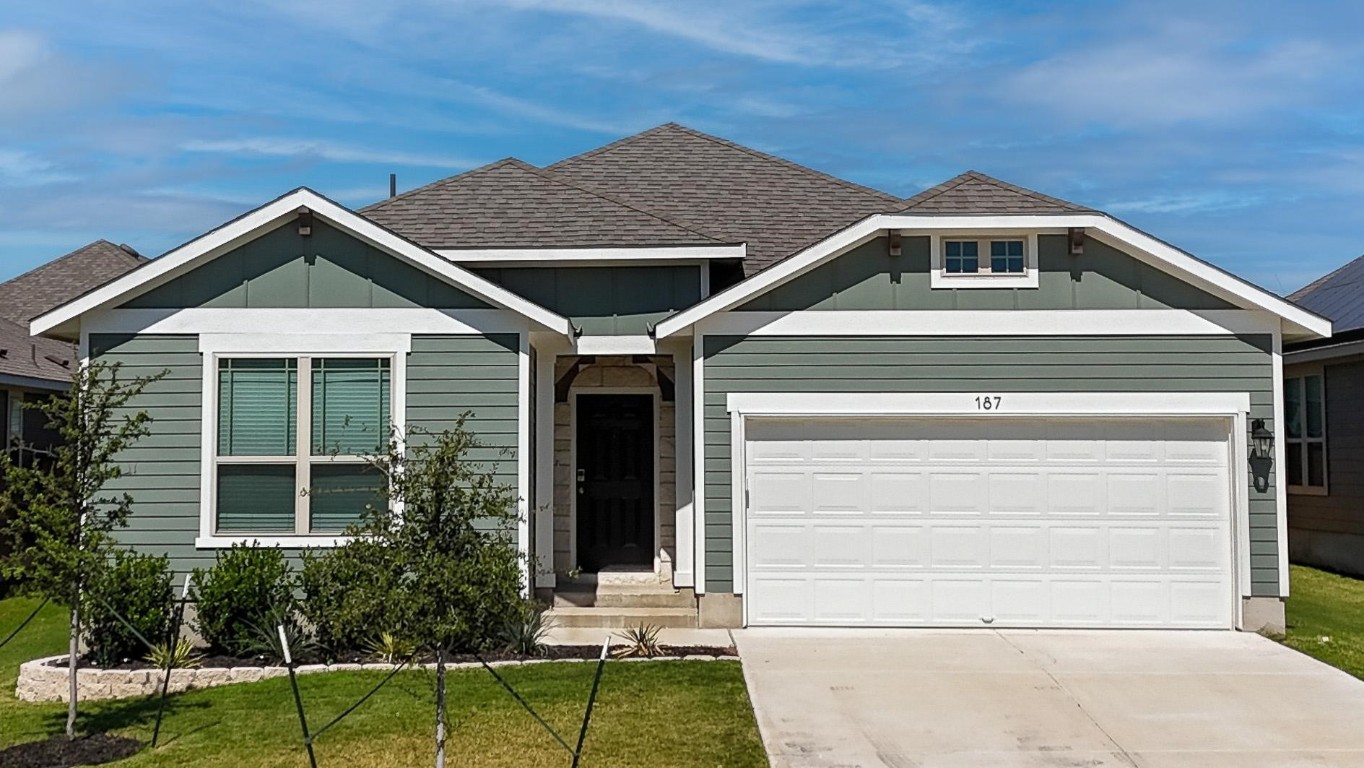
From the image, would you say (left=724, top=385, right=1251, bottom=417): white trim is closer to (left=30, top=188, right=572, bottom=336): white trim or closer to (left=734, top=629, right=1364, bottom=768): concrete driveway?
(left=734, top=629, right=1364, bottom=768): concrete driveway

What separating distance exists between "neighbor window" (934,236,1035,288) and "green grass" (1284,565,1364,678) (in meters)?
4.31

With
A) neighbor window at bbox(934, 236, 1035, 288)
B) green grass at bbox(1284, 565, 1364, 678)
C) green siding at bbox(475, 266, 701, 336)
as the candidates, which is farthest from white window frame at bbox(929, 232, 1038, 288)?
green grass at bbox(1284, 565, 1364, 678)

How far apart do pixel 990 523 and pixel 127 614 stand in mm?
7951

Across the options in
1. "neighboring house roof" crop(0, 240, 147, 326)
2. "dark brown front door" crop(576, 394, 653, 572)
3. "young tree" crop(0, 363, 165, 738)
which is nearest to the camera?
"young tree" crop(0, 363, 165, 738)

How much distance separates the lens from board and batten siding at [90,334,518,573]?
10.8 m

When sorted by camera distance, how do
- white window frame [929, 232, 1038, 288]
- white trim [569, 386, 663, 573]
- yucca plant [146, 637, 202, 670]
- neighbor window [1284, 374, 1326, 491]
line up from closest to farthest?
yucca plant [146, 637, 202, 670]
white window frame [929, 232, 1038, 288]
white trim [569, 386, 663, 573]
neighbor window [1284, 374, 1326, 491]

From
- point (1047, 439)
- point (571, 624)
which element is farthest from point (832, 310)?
point (571, 624)

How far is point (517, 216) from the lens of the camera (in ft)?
41.8

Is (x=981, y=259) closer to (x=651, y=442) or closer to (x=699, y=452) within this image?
(x=699, y=452)

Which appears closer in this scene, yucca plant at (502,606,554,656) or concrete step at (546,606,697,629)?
yucca plant at (502,606,554,656)

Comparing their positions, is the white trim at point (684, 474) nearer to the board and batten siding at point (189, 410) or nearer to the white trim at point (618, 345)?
the white trim at point (618, 345)

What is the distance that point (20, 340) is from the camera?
16641 millimetres

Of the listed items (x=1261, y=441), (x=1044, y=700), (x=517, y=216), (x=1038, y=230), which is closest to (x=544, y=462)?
(x=517, y=216)

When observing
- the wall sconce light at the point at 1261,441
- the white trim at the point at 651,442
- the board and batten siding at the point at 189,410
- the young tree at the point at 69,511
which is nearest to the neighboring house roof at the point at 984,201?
the wall sconce light at the point at 1261,441
